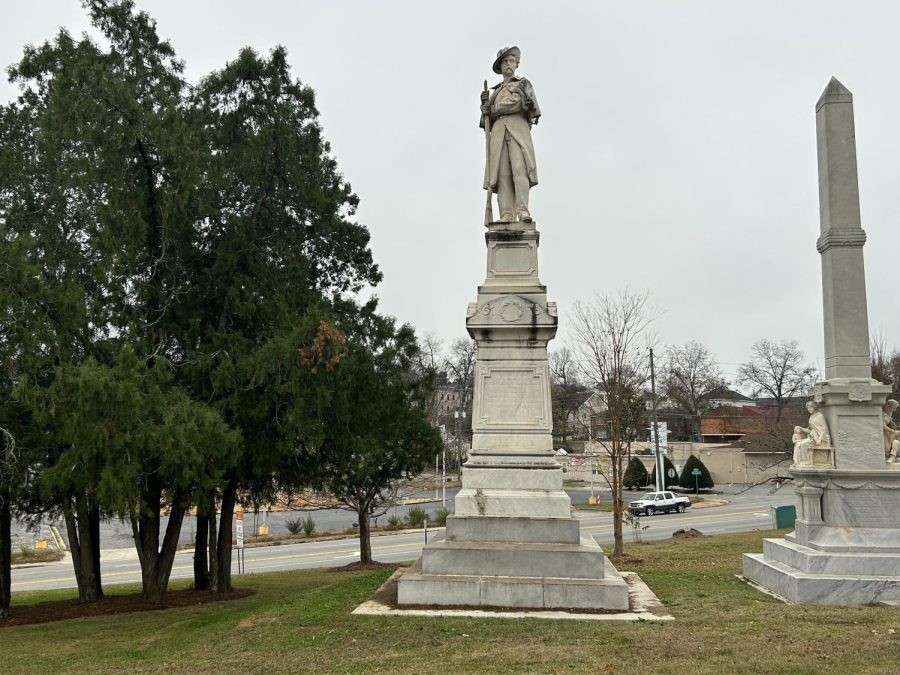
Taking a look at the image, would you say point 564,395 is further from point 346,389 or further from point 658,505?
point 346,389

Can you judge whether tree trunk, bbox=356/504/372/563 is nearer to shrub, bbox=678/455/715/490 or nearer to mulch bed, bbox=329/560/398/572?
mulch bed, bbox=329/560/398/572

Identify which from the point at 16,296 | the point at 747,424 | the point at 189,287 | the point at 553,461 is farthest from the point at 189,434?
the point at 747,424

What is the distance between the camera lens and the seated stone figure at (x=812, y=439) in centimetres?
966

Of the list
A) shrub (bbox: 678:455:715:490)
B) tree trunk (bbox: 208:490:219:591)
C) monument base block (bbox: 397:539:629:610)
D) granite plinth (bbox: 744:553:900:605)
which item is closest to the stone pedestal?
monument base block (bbox: 397:539:629:610)

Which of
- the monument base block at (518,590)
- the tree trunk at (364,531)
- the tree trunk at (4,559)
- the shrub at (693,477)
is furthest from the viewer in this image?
the shrub at (693,477)

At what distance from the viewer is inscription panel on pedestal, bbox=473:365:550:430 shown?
31.9ft

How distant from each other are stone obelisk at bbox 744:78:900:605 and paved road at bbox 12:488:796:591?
37.2 ft

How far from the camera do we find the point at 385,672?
6035mm

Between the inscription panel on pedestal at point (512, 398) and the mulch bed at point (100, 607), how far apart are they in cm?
780

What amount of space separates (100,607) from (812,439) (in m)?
12.6

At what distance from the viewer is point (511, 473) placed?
9430 millimetres

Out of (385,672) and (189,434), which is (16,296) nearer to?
(189,434)

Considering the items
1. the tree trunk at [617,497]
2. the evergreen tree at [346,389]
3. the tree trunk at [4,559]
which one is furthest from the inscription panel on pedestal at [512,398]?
the tree trunk at [4,559]

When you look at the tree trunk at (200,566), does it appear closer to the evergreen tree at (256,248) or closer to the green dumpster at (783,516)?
the evergreen tree at (256,248)
